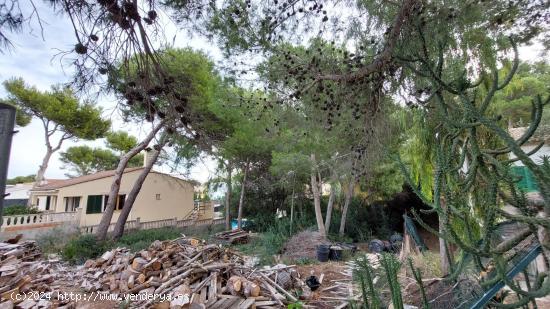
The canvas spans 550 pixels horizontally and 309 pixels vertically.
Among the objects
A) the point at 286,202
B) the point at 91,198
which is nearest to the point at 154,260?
the point at 286,202

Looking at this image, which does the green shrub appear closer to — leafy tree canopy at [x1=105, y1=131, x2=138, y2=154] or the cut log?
the cut log

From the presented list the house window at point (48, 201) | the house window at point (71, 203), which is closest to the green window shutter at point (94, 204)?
the house window at point (71, 203)

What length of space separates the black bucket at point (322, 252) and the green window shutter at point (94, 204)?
447 inches

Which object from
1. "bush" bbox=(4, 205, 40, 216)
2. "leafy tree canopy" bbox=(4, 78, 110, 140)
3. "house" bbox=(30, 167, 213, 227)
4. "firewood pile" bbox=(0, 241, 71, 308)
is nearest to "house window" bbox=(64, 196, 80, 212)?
"house" bbox=(30, 167, 213, 227)

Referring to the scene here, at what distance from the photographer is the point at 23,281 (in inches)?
171

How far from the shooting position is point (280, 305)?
150 inches

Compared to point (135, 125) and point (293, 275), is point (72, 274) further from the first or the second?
point (135, 125)

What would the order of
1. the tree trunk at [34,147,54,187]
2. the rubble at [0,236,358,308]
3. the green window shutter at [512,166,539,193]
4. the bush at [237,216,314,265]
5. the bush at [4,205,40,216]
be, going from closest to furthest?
the green window shutter at [512,166,539,193]
the rubble at [0,236,358,308]
the bush at [237,216,314,265]
the bush at [4,205,40,216]
the tree trunk at [34,147,54,187]

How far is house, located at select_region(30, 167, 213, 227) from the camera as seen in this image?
42.1ft

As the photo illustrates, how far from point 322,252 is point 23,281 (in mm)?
5890

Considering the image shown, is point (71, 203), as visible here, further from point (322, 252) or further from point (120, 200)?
point (322, 252)

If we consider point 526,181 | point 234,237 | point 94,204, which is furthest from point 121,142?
Answer: point 526,181

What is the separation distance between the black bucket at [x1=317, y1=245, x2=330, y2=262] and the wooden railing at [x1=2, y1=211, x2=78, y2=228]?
34.3 feet

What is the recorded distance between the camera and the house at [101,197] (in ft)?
42.1
